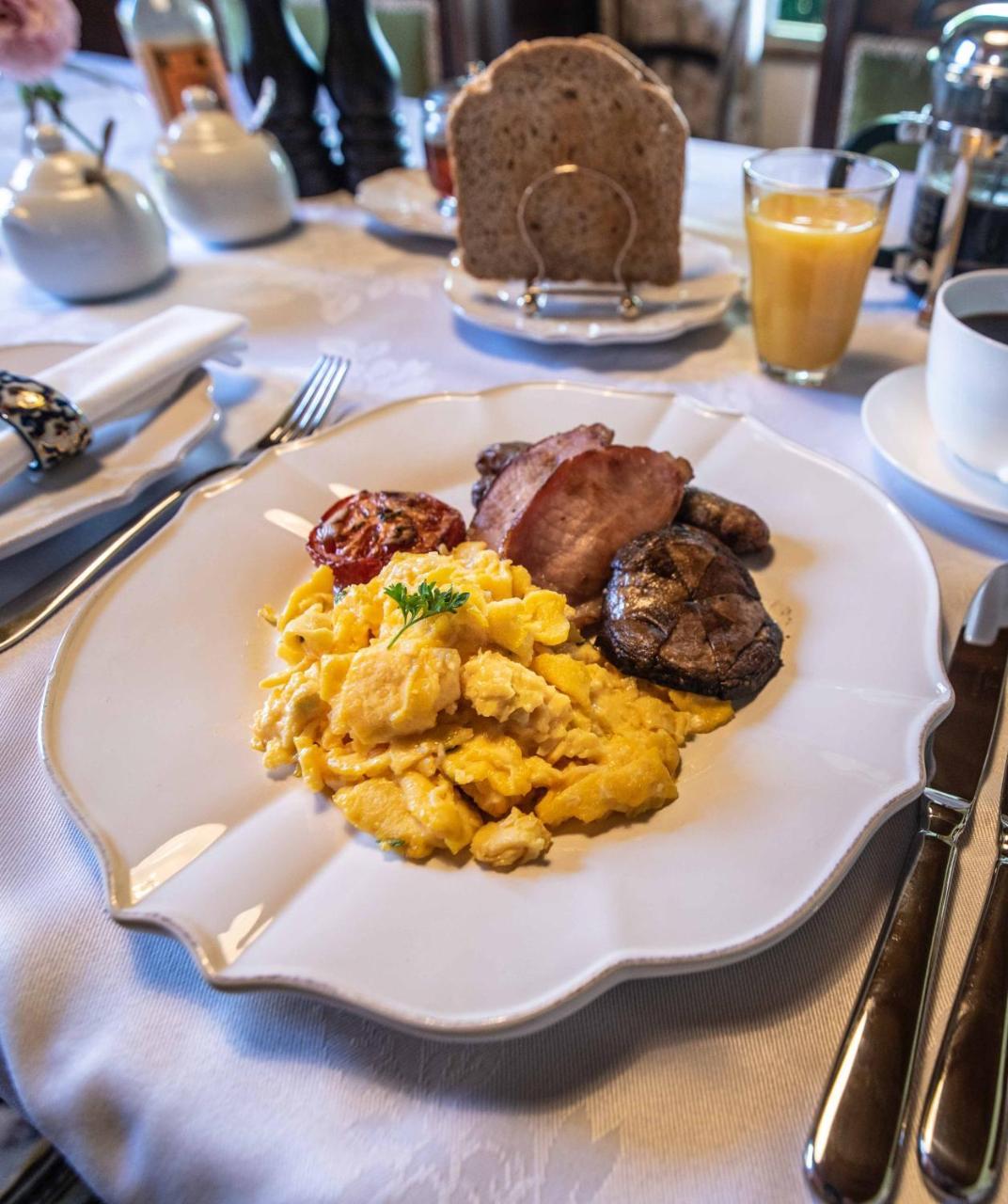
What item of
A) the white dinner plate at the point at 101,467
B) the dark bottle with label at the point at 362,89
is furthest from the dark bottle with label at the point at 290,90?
the white dinner plate at the point at 101,467

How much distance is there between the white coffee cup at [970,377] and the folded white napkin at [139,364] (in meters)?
1.54

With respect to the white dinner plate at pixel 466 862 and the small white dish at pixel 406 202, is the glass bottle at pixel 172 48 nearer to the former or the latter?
the small white dish at pixel 406 202

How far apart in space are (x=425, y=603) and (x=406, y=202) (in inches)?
83.7

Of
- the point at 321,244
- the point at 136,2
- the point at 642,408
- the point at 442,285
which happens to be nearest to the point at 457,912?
the point at 642,408

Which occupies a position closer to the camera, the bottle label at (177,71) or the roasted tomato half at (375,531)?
the roasted tomato half at (375,531)

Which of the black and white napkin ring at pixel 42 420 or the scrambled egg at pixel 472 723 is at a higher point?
the black and white napkin ring at pixel 42 420

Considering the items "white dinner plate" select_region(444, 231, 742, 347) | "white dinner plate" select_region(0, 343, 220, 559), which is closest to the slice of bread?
"white dinner plate" select_region(444, 231, 742, 347)

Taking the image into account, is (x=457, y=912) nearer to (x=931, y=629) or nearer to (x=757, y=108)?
(x=931, y=629)

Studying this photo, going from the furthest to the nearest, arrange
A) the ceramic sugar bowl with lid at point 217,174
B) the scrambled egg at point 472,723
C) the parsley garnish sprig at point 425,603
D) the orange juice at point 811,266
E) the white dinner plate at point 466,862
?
the ceramic sugar bowl with lid at point 217,174, the orange juice at point 811,266, the parsley garnish sprig at point 425,603, the scrambled egg at point 472,723, the white dinner plate at point 466,862

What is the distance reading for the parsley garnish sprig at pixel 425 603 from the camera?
46.8 inches

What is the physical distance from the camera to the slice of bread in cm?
213

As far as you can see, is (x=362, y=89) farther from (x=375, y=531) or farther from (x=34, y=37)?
(x=375, y=531)

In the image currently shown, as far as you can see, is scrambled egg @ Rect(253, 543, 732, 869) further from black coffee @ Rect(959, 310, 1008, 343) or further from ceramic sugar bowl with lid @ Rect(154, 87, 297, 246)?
ceramic sugar bowl with lid @ Rect(154, 87, 297, 246)

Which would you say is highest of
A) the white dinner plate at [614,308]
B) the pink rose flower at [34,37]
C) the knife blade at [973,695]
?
the pink rose flower at [34,37]
